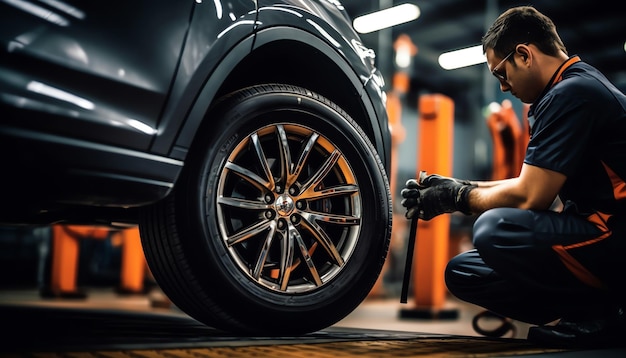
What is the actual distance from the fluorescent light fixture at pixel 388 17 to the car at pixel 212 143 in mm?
7201

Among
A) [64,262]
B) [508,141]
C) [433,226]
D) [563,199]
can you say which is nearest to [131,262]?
[64,262]

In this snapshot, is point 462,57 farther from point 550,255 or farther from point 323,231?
point 323,231

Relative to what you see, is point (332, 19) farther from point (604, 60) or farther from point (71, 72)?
point (604, 60)

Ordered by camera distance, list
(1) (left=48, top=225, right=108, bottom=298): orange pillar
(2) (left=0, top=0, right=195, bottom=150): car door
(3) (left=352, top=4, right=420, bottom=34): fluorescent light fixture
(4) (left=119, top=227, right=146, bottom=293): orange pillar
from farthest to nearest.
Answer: (3) (left=352, top=4, right=420, bottom=34): fluorescent light fixture < (4) (left=119, top=227, right=146, bottom=293): orange pillar < (1) (left=48, top=225, right=108, bottom=298): orange pillar < (2) (left=0, top=0, right=195, bottom=150): car door

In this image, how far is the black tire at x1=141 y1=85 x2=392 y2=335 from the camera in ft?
5.49

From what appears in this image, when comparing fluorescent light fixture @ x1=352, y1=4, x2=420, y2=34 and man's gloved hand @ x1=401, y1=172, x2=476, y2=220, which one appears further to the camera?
fluorescent light fixture @ x1=352, y1=4, x2=420, y2=34

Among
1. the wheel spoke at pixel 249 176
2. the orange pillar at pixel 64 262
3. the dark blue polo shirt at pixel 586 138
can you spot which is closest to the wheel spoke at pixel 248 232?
the wheel spoke at pixel 249 176

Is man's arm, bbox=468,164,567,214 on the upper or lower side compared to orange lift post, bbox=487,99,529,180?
lower

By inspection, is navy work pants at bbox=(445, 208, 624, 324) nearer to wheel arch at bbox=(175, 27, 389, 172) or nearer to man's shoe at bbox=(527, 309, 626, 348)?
man's shoe at bbox=(527, 309, 626, 348)

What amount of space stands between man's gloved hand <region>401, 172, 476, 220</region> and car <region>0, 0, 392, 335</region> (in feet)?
0.45

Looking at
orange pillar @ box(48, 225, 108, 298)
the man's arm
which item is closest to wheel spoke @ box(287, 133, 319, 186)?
the man's arm

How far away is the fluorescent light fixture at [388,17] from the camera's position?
911 cm

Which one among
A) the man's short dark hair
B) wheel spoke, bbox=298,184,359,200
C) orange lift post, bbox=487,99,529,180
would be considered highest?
orange lift post, bbox=487,99,529,180

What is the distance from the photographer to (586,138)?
70.9 inches
